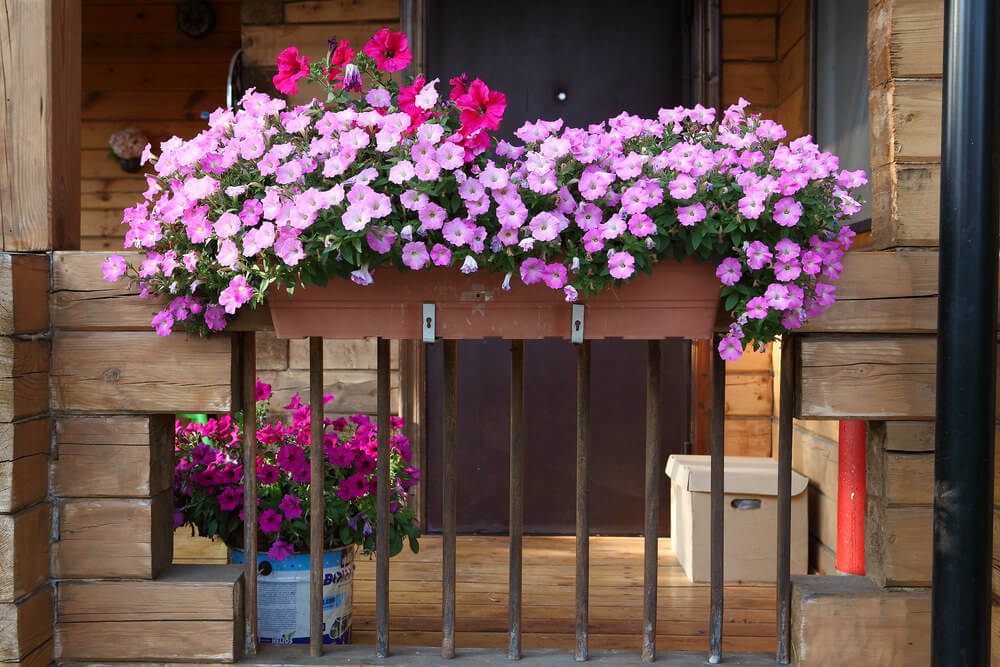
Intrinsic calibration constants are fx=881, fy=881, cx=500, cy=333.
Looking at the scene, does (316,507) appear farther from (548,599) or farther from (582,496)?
(548,599)

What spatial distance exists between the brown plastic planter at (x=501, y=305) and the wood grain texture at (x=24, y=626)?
27.3 inches

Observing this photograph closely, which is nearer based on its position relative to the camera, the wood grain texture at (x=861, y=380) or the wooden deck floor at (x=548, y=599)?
the wood grain texture at (x=861, y=380)

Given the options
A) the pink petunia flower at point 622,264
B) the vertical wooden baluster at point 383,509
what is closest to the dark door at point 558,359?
the vertical wooden baluster at point 383,509

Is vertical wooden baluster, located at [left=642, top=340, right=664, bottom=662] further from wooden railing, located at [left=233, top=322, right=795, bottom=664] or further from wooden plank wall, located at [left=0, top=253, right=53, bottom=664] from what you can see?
wooden plank wall, located at [left=0, top=253, right=53, bottom=664]

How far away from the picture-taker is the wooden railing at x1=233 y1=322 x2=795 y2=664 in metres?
1.66

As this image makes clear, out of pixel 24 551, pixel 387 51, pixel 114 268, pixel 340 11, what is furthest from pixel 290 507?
pixel 340 11

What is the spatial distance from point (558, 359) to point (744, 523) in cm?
88

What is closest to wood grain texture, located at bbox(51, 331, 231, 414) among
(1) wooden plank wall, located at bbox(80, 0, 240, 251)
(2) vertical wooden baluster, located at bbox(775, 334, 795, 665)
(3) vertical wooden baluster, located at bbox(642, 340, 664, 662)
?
(3) vertical wooden baluster, located at bbox(642, 340, 664, 662)

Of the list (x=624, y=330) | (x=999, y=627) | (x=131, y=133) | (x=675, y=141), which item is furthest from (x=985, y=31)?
(x=131, y=133)

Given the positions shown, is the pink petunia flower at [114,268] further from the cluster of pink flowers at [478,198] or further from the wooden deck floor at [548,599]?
the wooden deck floor at [548,599]

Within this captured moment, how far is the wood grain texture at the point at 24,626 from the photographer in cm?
152

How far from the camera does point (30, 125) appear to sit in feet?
5.36

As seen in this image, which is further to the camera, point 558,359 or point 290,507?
point 558,359

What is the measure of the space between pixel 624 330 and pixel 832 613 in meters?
0.66
